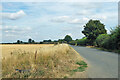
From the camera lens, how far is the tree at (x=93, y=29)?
226ft

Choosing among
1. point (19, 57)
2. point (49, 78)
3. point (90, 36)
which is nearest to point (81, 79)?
point (49, 78)

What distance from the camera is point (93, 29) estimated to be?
235 feet

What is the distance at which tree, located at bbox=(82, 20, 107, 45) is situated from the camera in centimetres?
6900

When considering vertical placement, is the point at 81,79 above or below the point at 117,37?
below

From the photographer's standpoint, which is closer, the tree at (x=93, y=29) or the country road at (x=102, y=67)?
the country road at (x=102, y=67)

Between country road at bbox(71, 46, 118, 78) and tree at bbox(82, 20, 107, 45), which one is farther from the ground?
tree at bbox(82, 20, 107, 45)

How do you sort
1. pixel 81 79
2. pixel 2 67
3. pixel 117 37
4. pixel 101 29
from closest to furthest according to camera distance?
pixel 81 79
pixel 2 67
pixel 117 37
pixel 101 29

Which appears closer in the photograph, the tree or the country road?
the country road

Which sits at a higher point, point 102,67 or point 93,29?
point 93,29

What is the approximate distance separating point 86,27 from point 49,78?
232 ft

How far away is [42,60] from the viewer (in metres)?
11.6

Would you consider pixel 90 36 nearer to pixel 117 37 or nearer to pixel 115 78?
pixel 117 37

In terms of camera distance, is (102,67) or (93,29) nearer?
(102,67)

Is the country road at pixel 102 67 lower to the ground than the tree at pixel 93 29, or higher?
lower
